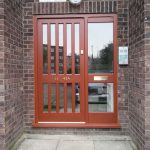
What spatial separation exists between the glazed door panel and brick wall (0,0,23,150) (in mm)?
437

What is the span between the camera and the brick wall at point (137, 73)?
3730mm

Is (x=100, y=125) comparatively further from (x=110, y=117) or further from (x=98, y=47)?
(x=98, y=47)

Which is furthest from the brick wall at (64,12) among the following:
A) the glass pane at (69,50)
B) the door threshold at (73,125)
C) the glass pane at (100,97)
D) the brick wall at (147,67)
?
the brick wall at (147,67)

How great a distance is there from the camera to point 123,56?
4.58 metres

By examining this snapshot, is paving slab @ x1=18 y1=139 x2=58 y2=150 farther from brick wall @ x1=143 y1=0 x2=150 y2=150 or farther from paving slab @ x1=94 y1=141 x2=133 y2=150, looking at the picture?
brick wall @ x1=143 y1=0 x2=150 y2=150

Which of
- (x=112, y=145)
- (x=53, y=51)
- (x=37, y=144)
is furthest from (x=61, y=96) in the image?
(x=112, y=145)

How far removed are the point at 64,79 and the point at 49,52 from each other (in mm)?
622

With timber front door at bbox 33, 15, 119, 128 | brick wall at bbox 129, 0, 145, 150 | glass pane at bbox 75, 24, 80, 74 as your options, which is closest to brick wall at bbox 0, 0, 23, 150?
timber front door at bbox 33, 15, 119, 128

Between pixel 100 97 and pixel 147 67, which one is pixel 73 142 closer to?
pixel 100 97

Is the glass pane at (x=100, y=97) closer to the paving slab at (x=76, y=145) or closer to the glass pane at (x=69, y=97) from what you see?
the glass pane at (x=69, y=97)

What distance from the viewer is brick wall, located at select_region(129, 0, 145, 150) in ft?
12.2

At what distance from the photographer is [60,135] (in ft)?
15.3

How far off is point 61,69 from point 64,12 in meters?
1.12

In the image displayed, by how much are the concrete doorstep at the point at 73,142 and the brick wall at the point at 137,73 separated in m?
0.27
